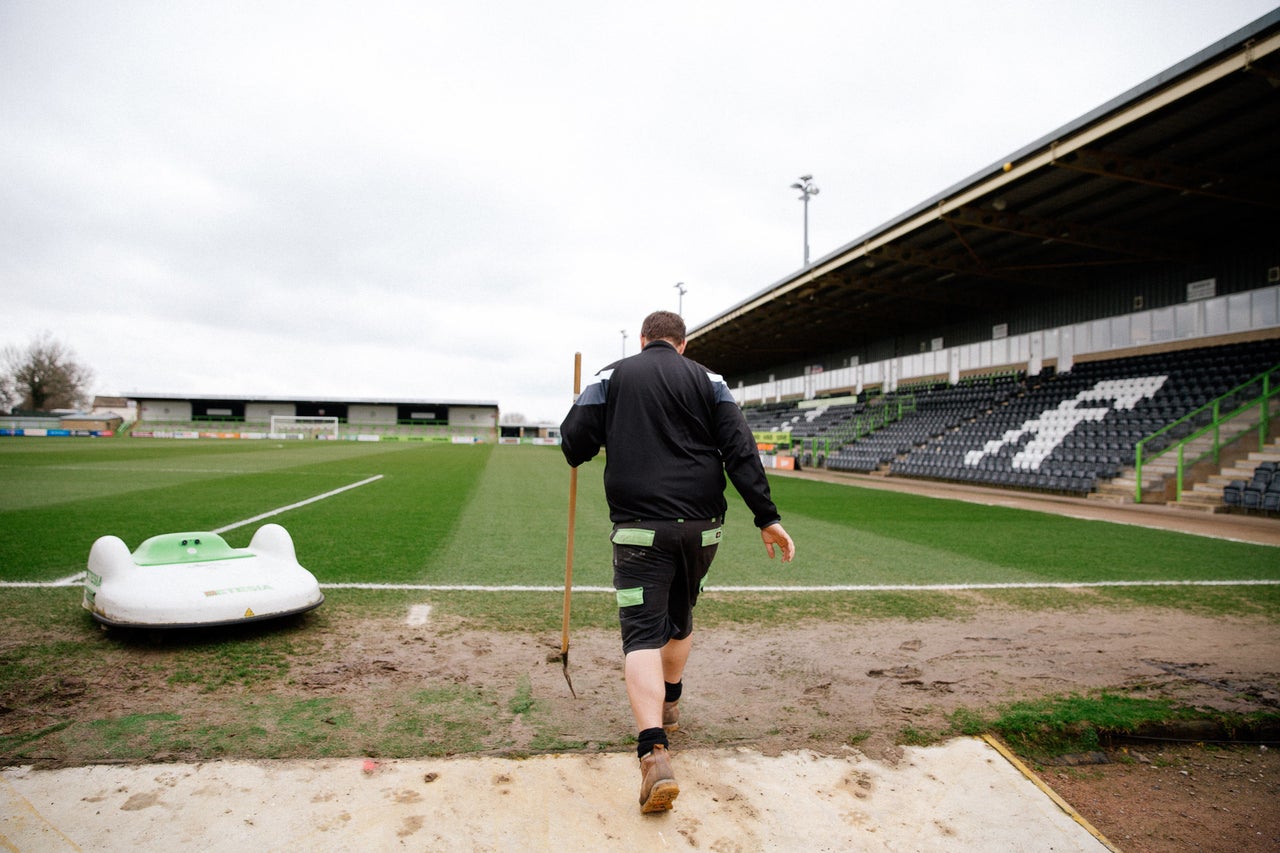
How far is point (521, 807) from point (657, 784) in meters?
0.48

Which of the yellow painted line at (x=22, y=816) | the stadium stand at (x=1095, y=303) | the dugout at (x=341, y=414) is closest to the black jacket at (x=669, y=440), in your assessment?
the yellow painted line at (x=22, y=816)

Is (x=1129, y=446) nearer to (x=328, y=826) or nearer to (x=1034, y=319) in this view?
(x=1034, y=319)

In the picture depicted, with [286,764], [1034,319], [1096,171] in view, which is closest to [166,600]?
[286,764]

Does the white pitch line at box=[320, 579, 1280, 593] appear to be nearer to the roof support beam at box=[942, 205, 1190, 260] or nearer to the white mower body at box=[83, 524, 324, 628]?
the white mower body at box=[83, 524, 324, 628]

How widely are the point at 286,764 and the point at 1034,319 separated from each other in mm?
27732

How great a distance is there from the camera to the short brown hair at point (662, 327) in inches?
115

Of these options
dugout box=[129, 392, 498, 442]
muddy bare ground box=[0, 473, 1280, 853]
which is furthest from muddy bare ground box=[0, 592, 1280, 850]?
dugout box=[129, 392, 498, 442]

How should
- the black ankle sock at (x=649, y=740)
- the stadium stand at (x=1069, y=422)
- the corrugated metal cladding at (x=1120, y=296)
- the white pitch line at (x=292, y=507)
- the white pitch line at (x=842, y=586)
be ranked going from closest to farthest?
the black ankle sock at (x=649, y=740)
the white pitch line at (x=842, y=586)
the white pitch line at (x=292, y=507)
the stadium stand at (x=1069, y=422)
the corrugated metal cladding at (x=1120, y=296)

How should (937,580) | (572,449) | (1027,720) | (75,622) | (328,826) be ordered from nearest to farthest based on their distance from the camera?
(328,826) → (572,449) → (1027,720) → (75,622) → (937,580)

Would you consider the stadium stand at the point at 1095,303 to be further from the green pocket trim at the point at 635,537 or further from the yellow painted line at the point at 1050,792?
the green pocket trim at the point at 635,537

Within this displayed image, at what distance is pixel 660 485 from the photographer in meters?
2.62

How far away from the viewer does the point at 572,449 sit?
2877mm

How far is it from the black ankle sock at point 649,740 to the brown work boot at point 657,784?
0.02 m

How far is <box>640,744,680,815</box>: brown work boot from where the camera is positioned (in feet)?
7.37
